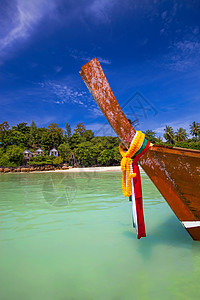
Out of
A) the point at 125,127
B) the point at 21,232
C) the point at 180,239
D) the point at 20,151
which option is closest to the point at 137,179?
the point at 125,127

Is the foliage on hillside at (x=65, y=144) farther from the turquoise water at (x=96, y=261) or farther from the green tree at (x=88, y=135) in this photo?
the turquoise water at (x=96, y=261)

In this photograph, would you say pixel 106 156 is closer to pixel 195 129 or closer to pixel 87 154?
pixel 87 154

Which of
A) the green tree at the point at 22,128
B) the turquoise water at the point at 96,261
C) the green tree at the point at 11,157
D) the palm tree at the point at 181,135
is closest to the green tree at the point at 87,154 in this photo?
the green tree at the point at 11,157

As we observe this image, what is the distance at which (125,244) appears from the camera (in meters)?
2.68

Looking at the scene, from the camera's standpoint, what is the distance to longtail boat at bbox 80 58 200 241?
2.11 m

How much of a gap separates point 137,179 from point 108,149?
2724cm

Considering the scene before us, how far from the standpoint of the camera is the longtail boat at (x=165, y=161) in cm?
211

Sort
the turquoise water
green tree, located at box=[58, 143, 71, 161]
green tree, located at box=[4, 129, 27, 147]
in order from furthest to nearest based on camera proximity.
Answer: green tree, located at box=[58, 143, 71, 161] → green tree, located at box=[4, 129, 27, 147] → the turquoise water

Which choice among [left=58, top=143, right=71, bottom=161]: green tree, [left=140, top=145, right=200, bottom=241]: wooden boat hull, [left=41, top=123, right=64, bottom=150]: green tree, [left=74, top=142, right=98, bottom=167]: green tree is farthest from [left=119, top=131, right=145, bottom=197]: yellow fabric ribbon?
[left=41, top=123, right=64, bottom=150]: green tree

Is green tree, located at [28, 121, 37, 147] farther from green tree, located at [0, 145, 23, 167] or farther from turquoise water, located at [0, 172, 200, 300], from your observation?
turquoise water, located at [0, 172, 200, 300]

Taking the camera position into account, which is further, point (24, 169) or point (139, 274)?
point (24, 169)

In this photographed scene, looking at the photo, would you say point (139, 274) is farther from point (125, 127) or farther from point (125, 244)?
point (125, 127)

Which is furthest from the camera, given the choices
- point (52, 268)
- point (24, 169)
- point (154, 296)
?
point (24, 169)

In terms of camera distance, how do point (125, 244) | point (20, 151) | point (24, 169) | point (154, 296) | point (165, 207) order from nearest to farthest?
1. point (154, 296)
2. point (125, 244)
3. point (165, 207)
4. point (24, 169)
5. point (20, 151)
